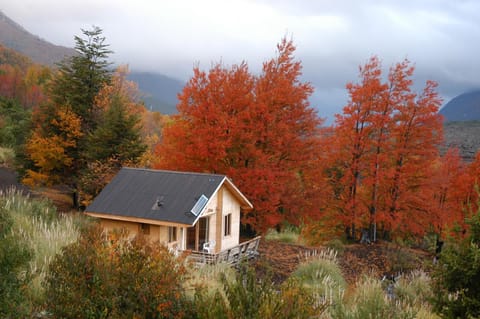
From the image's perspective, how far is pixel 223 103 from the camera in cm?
2134

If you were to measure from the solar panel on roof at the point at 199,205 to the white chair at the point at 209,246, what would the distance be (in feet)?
6.62

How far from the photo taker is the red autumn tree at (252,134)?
820 inches

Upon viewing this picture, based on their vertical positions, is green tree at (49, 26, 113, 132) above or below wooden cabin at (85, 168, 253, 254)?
above

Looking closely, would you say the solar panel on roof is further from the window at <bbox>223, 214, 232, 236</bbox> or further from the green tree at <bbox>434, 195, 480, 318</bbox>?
the green tree at <bbox>434, 195, 480, 318</bbox>

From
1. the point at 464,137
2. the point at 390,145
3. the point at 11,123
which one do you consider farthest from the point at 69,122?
the point at 464,137

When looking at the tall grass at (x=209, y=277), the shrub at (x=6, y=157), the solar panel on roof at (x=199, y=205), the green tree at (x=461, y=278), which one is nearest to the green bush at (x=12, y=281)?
the tall grass at (x=209, y=277)

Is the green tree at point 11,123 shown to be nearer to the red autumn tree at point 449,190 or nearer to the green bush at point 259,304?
the red autumn tree at point 449,190

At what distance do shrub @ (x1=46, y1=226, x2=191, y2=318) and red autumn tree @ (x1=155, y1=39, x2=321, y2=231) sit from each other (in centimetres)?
1400

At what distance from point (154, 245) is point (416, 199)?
20.3m

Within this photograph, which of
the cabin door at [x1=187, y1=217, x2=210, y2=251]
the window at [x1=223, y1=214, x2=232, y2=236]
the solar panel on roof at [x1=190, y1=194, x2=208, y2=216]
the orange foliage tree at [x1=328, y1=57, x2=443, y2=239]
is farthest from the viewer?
the orange foliage tree at [x1=328, y1=57, x2=443, y2=239]

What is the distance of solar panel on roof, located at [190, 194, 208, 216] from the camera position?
17.0 meters

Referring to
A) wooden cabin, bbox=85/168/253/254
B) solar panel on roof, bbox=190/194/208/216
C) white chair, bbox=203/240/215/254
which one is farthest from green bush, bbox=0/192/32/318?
white chair, bbox=203/240/215/254

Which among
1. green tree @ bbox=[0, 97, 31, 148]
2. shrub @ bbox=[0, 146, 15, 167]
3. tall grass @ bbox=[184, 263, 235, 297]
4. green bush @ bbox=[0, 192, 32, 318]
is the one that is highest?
green tree @ bbox=[0, 97, 31, 148]

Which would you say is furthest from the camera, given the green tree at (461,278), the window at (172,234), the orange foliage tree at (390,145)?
the orange foliage tree at (390,145)
